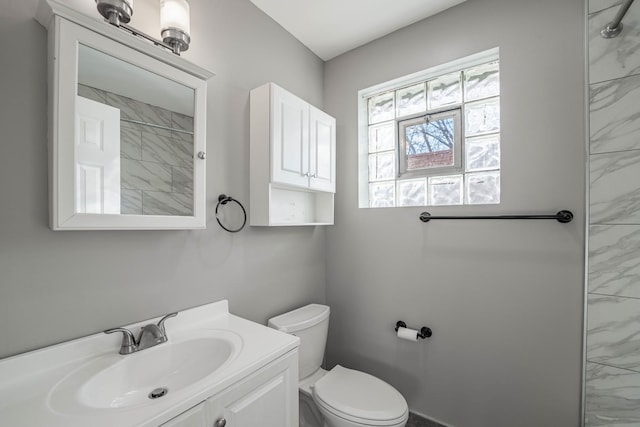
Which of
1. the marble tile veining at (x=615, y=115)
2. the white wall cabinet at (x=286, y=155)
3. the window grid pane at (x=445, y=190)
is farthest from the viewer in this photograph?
the window grid pane at (x=445, y=190)

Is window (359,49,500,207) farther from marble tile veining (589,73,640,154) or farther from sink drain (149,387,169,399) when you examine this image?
sink drain (149,387,169,399)

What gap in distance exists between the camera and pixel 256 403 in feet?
2.93

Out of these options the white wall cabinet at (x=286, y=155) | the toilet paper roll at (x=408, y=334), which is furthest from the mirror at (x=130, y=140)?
the toilet paper roll at (x=408, y=334)

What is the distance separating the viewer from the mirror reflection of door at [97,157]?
85cm

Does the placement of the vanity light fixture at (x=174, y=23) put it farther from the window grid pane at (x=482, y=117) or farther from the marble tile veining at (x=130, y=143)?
the window grid pane at (x=482, y=117)

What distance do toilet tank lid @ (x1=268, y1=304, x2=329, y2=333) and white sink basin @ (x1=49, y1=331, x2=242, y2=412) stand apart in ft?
1.43

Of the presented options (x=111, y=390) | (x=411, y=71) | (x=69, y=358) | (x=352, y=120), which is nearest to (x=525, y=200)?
(x=411, y=71)

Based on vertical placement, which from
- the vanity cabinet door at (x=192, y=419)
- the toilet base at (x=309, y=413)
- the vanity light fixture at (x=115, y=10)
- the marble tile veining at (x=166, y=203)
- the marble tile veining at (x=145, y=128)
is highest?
the vanity light fixture at (x=115, y=10)

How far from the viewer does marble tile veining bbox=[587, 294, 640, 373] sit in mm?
1100

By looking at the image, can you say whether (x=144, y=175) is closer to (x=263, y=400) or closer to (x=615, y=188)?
(x=263, y=400)

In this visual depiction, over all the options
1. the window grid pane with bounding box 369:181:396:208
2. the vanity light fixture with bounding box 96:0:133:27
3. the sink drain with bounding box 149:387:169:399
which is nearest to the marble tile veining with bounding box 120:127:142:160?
the vanity light fixture with bounding box 96:0:133:27

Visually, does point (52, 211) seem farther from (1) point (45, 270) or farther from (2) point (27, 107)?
(2) point (27, 107)

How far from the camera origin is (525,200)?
136cm

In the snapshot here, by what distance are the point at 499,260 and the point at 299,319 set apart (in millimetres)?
1160
